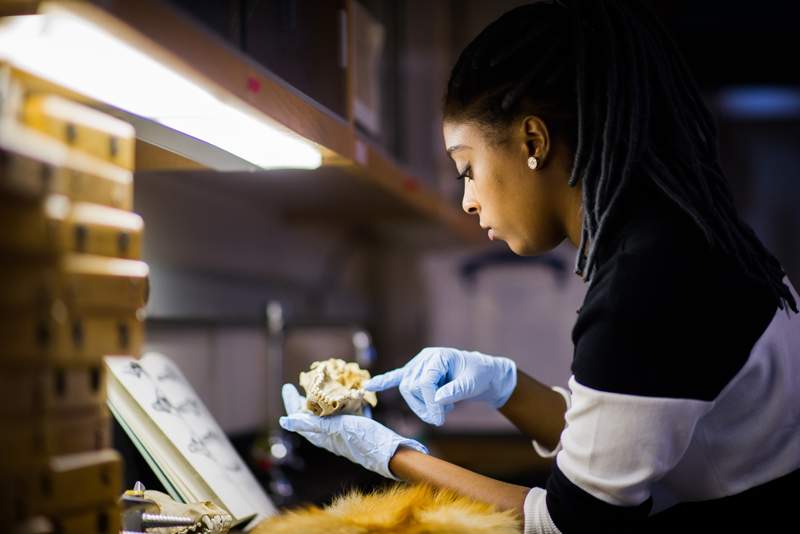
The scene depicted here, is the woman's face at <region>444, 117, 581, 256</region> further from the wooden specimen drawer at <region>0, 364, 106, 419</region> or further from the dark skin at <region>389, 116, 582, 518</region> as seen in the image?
the wooden specimen drawer at <region>0, 364, 106, 419</region>

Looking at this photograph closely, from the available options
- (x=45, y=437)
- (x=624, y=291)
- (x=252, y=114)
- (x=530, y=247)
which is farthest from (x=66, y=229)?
(x=530, y=247)

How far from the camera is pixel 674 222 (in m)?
0.81

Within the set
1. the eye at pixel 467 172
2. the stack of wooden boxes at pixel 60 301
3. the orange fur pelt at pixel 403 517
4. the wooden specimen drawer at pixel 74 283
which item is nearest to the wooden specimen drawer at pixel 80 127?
the stack of wooden boxes at pixel 60 301

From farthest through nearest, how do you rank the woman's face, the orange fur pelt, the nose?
the nose
the woman's face
the orange fur pelt

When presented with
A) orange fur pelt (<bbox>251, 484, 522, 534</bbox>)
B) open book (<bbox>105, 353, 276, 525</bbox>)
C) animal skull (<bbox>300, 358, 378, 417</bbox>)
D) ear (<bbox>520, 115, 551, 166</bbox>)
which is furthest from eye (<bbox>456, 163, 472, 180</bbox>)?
open book (<bbox>105, 353, 276, 525</bbox>)

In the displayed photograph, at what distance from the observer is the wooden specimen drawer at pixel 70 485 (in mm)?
522

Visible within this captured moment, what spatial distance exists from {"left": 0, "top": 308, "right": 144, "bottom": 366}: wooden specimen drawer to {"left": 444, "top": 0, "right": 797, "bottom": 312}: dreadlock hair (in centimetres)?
61

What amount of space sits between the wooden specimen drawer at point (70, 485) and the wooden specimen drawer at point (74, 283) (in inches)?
5.5

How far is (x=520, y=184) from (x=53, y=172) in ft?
2.22

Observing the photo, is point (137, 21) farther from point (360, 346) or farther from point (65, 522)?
point (360, 346)

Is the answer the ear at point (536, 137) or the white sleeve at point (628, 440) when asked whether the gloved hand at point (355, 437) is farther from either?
the ear at point (536, 137)

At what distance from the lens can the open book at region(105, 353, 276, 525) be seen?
97cm

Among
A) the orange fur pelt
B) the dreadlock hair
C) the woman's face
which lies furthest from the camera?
the woman's face

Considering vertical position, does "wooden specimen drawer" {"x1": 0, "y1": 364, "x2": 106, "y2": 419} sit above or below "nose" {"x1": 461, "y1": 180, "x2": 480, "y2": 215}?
below
